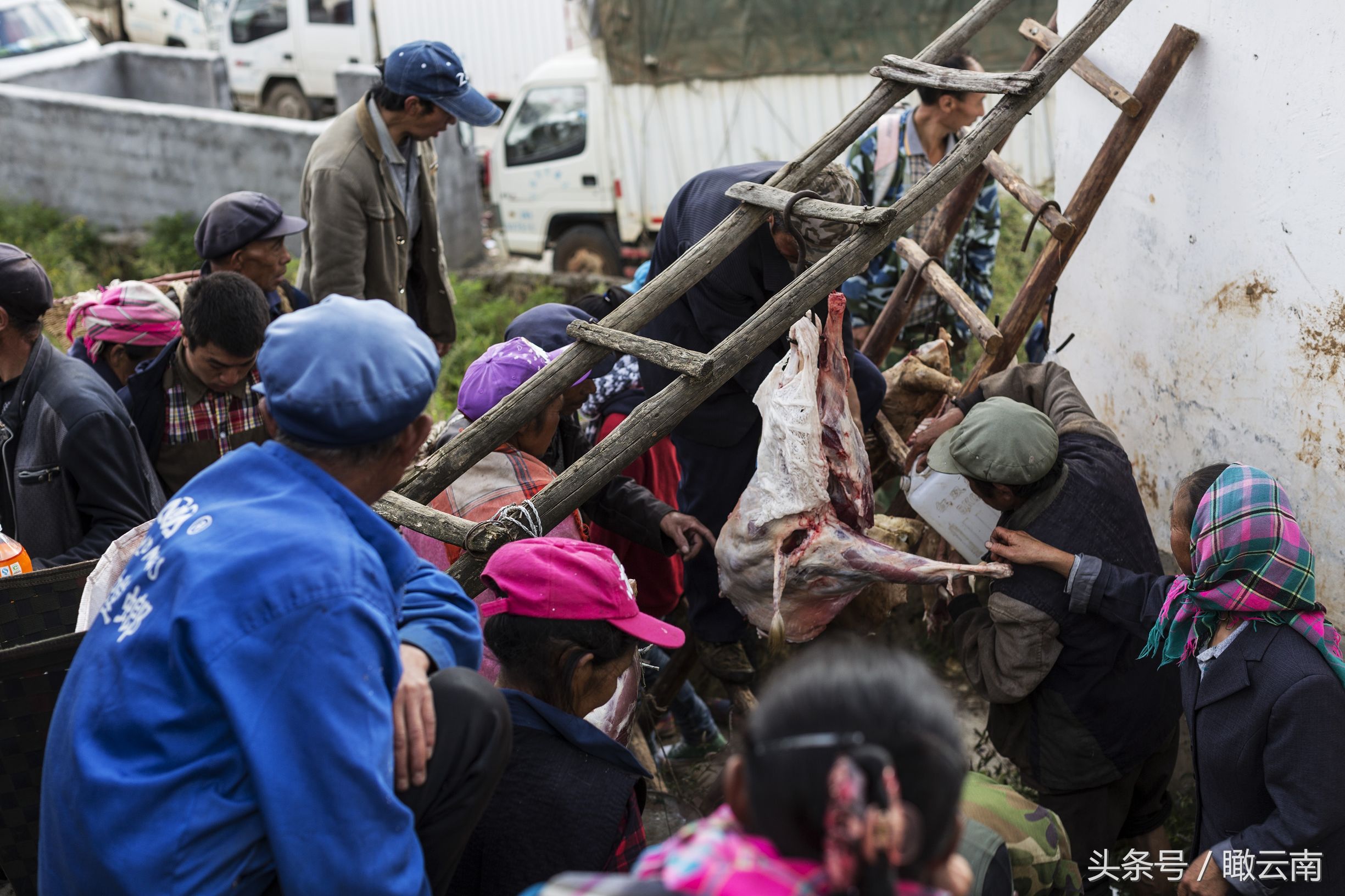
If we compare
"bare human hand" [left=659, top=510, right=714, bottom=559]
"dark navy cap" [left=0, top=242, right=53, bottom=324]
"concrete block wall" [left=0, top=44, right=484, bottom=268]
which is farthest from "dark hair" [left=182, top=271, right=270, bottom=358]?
"concrete block wall" [left=0, top=44, right=484, bottom=268]

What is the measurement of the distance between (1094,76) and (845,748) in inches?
138

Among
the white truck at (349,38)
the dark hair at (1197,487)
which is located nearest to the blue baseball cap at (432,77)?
the dark hair at (1197,487)

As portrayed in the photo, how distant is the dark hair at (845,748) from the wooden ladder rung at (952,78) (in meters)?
2.41

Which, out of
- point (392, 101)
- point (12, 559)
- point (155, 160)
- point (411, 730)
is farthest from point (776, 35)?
point (411, 730)

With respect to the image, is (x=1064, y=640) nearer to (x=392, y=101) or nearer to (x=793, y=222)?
(x=793, y=222)

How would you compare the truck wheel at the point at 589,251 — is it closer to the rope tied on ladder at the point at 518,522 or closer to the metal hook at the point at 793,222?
the metal hook at the point at 793,222

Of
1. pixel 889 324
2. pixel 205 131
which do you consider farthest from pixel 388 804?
pixel 205 131

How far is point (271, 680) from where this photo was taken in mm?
1592

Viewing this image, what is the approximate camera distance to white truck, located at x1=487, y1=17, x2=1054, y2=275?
10.5 metres

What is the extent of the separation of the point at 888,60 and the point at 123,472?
8.70ft

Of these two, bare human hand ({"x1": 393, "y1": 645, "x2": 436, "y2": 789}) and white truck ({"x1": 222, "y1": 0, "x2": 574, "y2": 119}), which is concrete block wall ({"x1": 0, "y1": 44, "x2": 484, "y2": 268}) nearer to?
white truck ({"x1": 222, "y1": 0, "x2": 574, "y2": 119})

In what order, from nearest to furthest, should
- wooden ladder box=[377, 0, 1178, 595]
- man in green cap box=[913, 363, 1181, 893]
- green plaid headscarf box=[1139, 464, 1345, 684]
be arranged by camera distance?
green plaid headscarf box=[1139, 464, 1345, 684] < wooden ladder box=[377, 0, 1178, 595] < man in green cap box=[913, 363, 1181, 893]

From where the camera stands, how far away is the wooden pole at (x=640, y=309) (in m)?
2.77

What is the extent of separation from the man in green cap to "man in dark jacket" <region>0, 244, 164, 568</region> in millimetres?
2293
